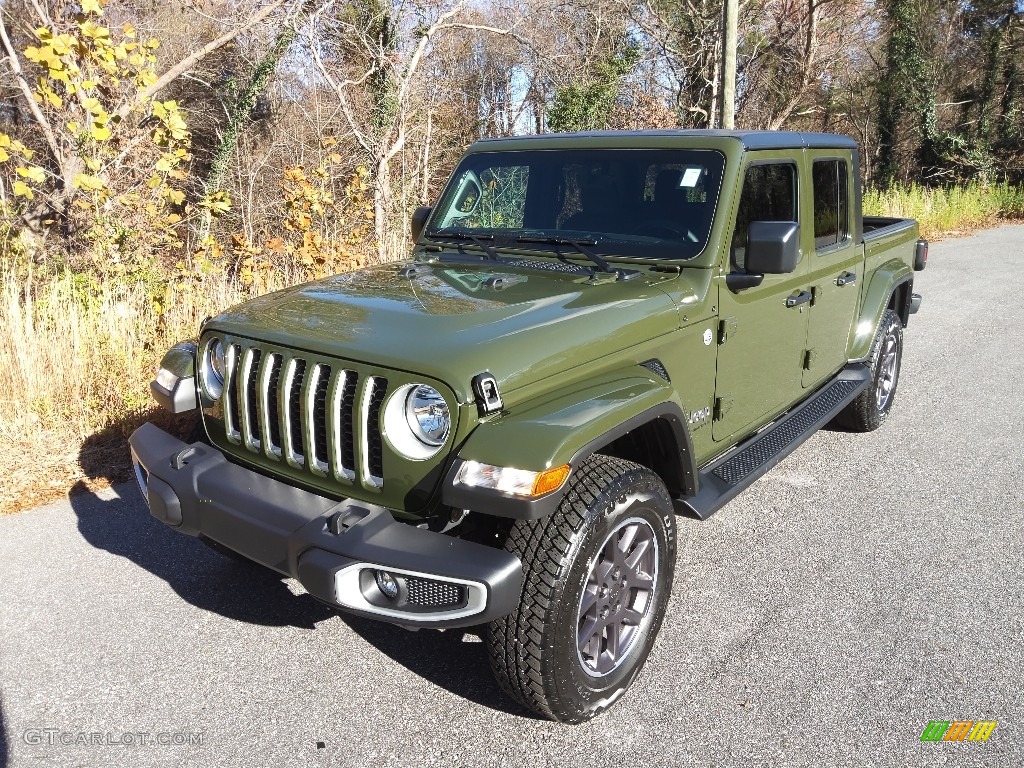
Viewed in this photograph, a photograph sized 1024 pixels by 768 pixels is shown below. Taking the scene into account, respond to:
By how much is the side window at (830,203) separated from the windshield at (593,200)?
3.41 ft

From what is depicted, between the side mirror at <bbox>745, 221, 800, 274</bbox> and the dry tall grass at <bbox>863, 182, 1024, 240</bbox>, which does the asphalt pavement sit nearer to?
the side mirror at <bbox>745, 221, 800, 274</bbox>

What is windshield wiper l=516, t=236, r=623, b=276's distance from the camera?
3.66m

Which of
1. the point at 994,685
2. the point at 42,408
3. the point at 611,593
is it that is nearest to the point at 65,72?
the point at 42,408

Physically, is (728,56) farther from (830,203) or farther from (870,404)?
(830,203)

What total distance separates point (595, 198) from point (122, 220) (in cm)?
571

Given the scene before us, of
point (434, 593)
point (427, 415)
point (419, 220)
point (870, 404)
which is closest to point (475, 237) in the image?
point (419, 220)

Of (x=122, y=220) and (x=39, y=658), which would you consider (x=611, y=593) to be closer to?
(x=39, y=658)

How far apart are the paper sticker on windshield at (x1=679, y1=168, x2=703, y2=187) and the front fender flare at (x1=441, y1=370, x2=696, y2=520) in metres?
1.25

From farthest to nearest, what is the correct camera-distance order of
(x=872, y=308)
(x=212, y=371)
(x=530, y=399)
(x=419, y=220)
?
(x=872, y=308)
(x=419, y=220)
(x=212, y=371)
(x=530, y=399)

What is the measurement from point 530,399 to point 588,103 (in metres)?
14.0

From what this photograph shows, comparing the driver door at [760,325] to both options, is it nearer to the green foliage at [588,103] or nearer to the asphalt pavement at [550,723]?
the asphalt pavement at [550,723]

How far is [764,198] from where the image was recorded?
4.00 m

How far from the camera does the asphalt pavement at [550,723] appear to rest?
275 centimetres

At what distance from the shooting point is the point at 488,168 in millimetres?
4406
